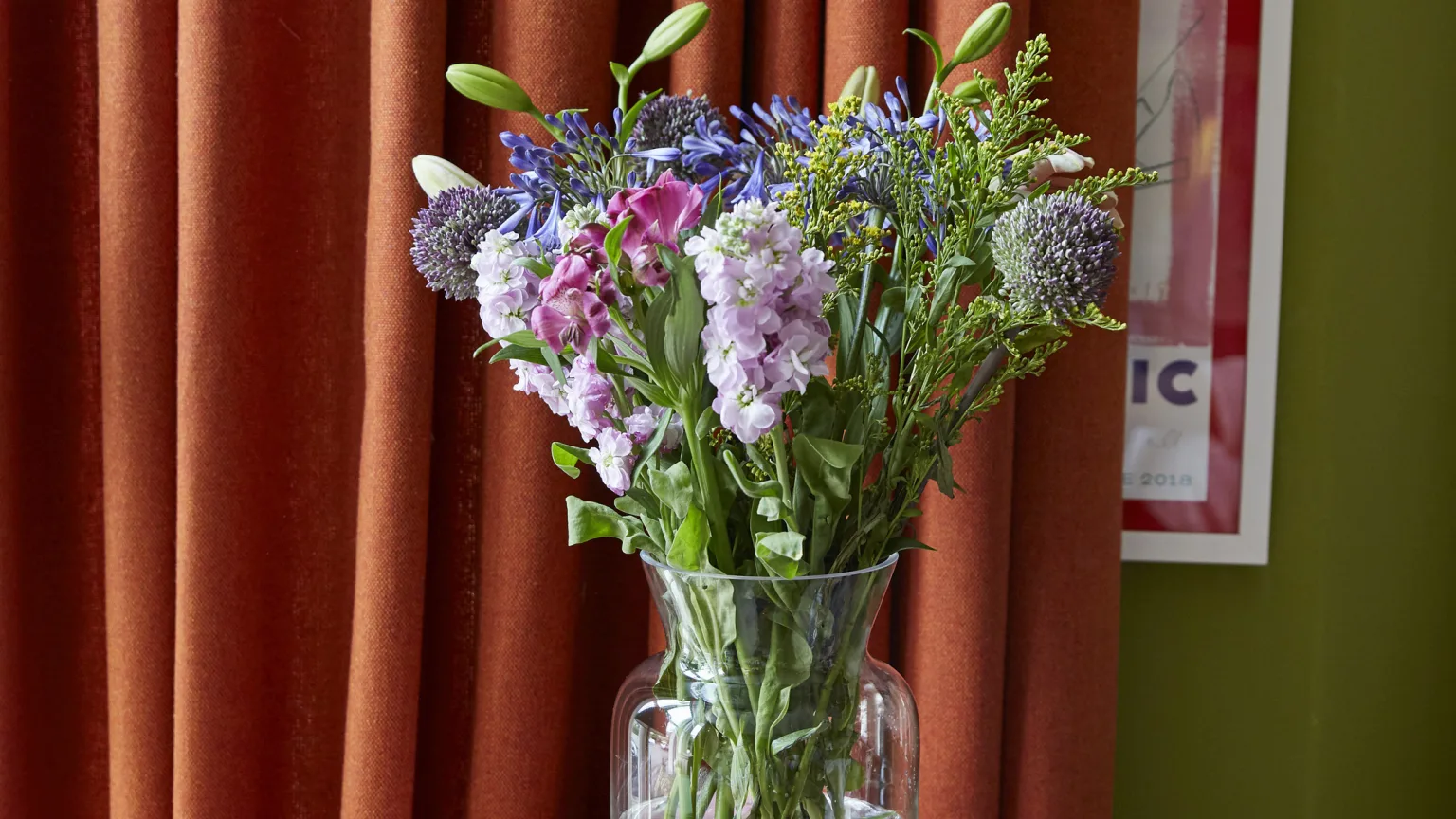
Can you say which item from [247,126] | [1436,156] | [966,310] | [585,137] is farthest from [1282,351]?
[247,126]

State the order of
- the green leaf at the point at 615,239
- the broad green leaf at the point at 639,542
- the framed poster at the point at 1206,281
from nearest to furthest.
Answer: the green leaf at the point at 615,239 → the broad green leaf at the point at 639,542 → the framed poster at the point at 1206,281

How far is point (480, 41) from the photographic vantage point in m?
0.96

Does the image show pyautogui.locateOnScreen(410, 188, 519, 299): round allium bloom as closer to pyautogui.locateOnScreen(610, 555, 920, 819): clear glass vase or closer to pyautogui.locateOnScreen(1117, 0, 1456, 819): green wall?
pyautogui.locateOnScreen(610, 555, 920, 819): clear glass vase

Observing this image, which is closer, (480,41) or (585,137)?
(585,137)

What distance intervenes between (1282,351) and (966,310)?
0.68 metres

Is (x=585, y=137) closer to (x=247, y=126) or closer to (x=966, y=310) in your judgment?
(x=966, y=310)

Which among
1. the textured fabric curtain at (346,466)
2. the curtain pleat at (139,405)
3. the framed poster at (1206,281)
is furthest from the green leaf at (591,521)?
the framed poster at (1206,281)

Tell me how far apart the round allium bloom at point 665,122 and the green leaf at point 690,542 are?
0.21 meters

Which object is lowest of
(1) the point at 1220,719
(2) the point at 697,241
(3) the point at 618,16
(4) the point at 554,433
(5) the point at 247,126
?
(1) the point at 1220,719

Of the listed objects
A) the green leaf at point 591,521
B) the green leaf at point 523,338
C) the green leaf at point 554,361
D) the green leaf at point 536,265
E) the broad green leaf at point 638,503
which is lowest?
the green leaf at point 591,521

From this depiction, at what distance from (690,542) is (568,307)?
14 cm

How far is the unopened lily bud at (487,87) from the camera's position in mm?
631

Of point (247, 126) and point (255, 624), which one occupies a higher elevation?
point (247, 126)

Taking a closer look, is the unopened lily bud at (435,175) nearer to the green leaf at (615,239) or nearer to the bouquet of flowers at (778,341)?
the bouquet of flowers at (778,341)
